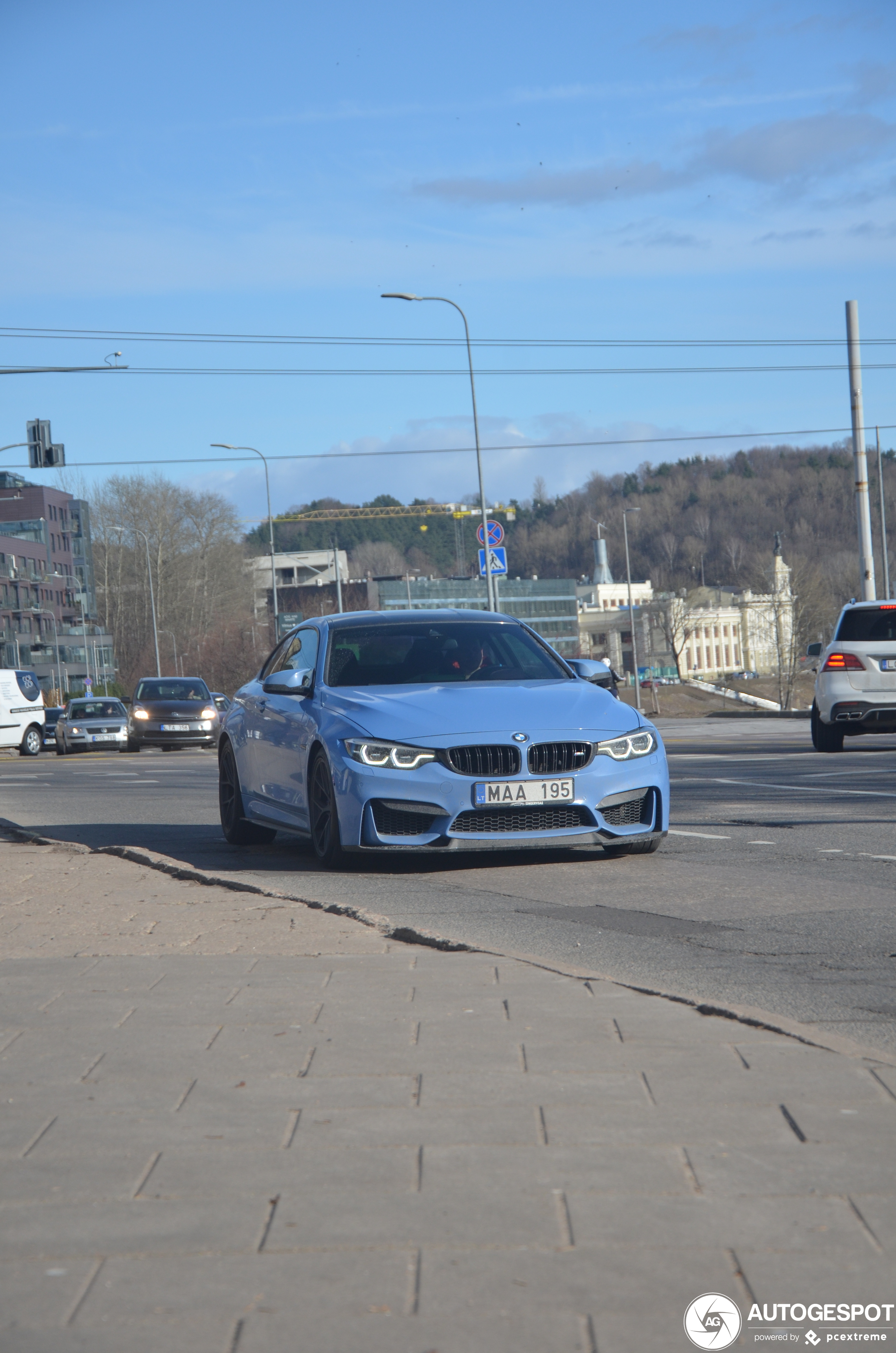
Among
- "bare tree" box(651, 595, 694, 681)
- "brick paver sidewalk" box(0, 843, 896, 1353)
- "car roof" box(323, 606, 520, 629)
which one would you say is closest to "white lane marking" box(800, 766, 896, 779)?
"car roof" box(323, 606, 520, 629)

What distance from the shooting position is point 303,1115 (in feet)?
12.6

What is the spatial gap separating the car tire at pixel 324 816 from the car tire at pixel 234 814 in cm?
160

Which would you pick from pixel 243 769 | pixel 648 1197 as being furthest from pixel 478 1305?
pixel 243 769

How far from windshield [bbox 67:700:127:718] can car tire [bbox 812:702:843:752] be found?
23.5 metres

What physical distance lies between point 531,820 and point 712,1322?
6093 mm

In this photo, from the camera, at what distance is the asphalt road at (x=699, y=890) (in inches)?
223

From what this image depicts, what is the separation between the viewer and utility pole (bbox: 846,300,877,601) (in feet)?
105

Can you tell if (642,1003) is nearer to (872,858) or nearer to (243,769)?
(872,858)

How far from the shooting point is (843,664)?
18.6 meters

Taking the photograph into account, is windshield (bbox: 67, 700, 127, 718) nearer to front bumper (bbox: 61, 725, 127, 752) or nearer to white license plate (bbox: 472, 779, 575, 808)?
front bumper (bbox: 61, 725, 127, 752)

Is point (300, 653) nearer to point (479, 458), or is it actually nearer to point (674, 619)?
point (479, 458)

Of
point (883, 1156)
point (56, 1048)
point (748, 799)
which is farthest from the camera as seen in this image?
point (748, 799)

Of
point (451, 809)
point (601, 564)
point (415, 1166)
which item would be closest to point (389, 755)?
point (451, 809)

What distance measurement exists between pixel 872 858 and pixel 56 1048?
5.70 metres
